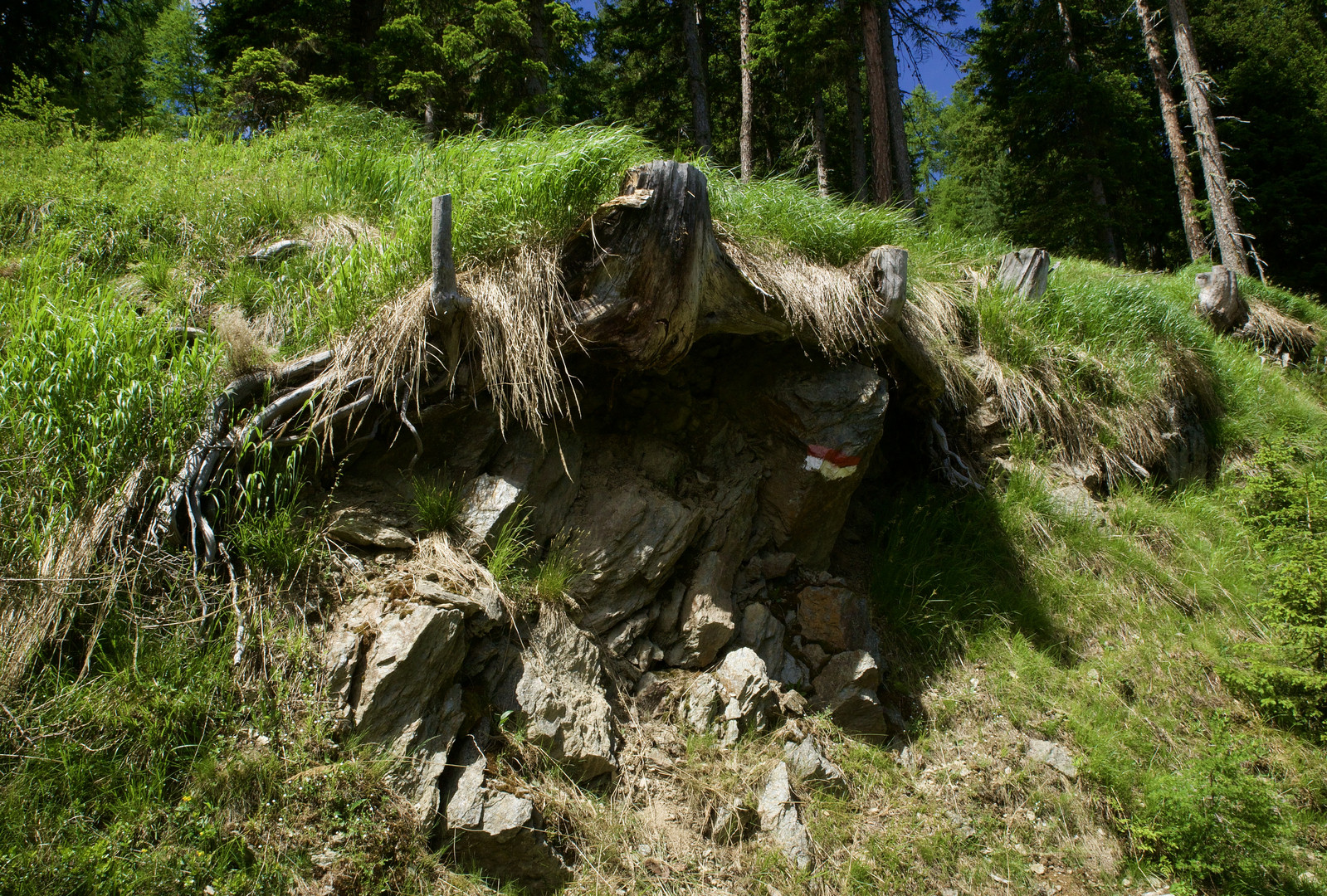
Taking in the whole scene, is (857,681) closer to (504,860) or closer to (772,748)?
(772,748)

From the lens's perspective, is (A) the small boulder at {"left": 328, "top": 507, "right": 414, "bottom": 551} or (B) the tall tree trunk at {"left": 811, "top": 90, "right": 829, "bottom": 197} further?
(B) the tall tree trunk at {"left": 811, "top": 90, "right": 829, "bottom": 197}

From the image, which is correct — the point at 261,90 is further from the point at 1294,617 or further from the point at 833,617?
the point at 1294,617

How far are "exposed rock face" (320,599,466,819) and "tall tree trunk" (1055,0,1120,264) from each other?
15011mm

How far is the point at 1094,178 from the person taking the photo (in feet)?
45.5

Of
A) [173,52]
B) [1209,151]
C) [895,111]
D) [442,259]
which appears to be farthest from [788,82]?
[173,52]

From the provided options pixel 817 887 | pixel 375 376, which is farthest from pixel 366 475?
pixel 817 887

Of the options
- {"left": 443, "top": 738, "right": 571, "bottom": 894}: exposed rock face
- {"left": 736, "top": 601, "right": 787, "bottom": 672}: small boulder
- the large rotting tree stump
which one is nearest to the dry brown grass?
{"left": 736, "top": 601, "right": 787, "bottom": 672}: small boulder

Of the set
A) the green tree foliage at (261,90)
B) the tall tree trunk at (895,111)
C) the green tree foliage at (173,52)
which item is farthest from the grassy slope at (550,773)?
the green tree foliage at (173,52)

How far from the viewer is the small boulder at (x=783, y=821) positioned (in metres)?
2.73

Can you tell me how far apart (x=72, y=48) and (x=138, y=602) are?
13.7 meters

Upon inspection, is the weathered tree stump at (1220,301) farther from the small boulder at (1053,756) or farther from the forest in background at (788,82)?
the small boulder at (1053,756)

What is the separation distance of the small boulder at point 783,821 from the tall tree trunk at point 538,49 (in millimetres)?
7301

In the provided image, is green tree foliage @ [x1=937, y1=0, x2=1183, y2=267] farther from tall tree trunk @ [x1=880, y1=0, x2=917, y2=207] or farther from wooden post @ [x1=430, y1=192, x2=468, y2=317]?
wooden post @ [x1=430, y1=192, x2=468, y2=317]

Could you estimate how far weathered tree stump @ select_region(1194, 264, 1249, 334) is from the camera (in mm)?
8367
